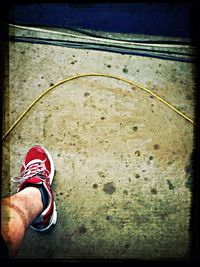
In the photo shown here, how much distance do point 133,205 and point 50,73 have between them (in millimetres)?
941

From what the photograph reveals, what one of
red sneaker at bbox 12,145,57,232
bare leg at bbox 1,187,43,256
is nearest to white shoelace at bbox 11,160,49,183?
red sneaker at bbox 12,145,57,232

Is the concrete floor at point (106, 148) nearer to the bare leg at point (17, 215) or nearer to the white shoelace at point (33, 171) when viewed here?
the white shoelace at point (33, 171)

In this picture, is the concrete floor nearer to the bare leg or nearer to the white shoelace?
the white shoelace

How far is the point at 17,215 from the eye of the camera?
1199 mm

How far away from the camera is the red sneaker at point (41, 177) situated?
1.39m

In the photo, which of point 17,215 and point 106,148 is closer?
point 17,215

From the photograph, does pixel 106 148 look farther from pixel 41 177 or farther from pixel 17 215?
pixel 17 215

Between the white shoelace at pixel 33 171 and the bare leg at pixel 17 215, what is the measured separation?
0.12 metres

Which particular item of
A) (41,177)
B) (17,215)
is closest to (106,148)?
(41,177)

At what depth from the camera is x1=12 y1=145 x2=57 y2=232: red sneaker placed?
54.6 inches

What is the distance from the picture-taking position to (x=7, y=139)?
1.52m

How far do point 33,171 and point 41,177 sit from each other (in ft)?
0.22

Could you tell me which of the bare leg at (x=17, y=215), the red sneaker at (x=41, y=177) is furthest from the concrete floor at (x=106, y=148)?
the bare leg at (x=17, y=215)

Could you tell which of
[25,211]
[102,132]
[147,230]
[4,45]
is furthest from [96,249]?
[4,45]
